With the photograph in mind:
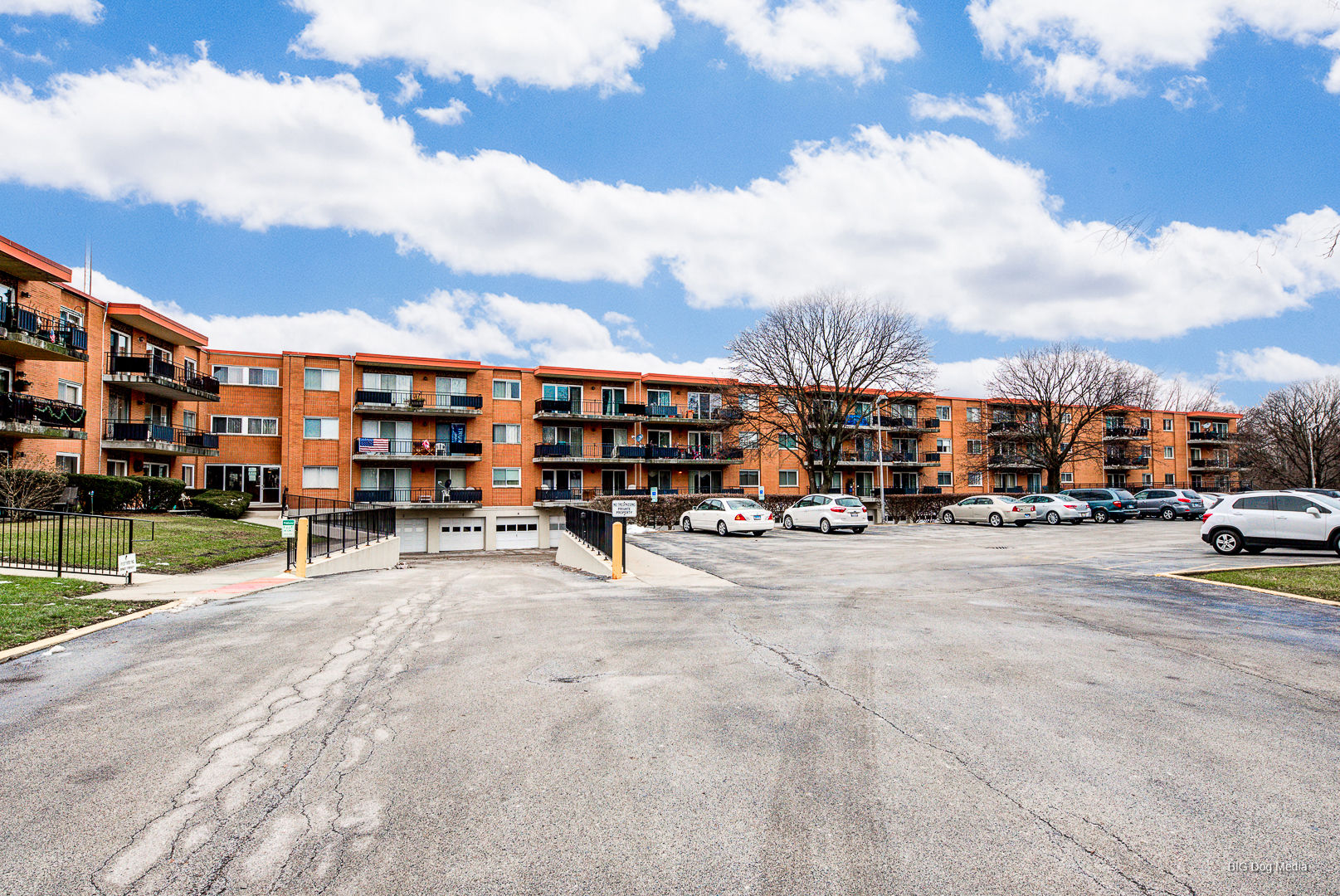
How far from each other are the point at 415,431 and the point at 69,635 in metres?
38.3

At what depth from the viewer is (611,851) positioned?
3.49 m

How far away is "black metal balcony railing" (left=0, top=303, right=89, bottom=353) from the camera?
24.6 metres

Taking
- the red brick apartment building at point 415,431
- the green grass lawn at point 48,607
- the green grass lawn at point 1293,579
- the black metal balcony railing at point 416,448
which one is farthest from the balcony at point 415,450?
the green grass lawn at point 1293,579

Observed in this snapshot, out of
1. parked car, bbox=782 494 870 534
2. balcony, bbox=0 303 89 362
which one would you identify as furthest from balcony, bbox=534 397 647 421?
balcony, bbox=0 303 89 362

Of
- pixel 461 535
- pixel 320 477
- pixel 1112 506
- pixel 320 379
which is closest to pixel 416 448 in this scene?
pixel 320 477

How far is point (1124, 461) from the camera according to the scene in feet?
212

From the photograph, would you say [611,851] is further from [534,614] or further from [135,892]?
[534,614]

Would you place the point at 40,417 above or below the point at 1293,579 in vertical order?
above

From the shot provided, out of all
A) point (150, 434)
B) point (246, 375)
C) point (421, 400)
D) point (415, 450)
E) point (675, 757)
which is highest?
point (246, 375)

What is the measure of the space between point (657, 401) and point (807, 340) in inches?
463

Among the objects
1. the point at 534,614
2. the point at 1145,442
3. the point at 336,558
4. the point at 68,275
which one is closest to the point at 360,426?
the point at 68,275

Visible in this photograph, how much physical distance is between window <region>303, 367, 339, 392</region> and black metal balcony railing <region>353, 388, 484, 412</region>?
1299 millimetres

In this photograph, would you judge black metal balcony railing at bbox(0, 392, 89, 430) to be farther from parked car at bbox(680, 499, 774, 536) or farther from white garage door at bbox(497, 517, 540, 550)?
parked car at bbox(680, 499, 774, 536)

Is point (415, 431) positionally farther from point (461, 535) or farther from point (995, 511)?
point (995, 511)
